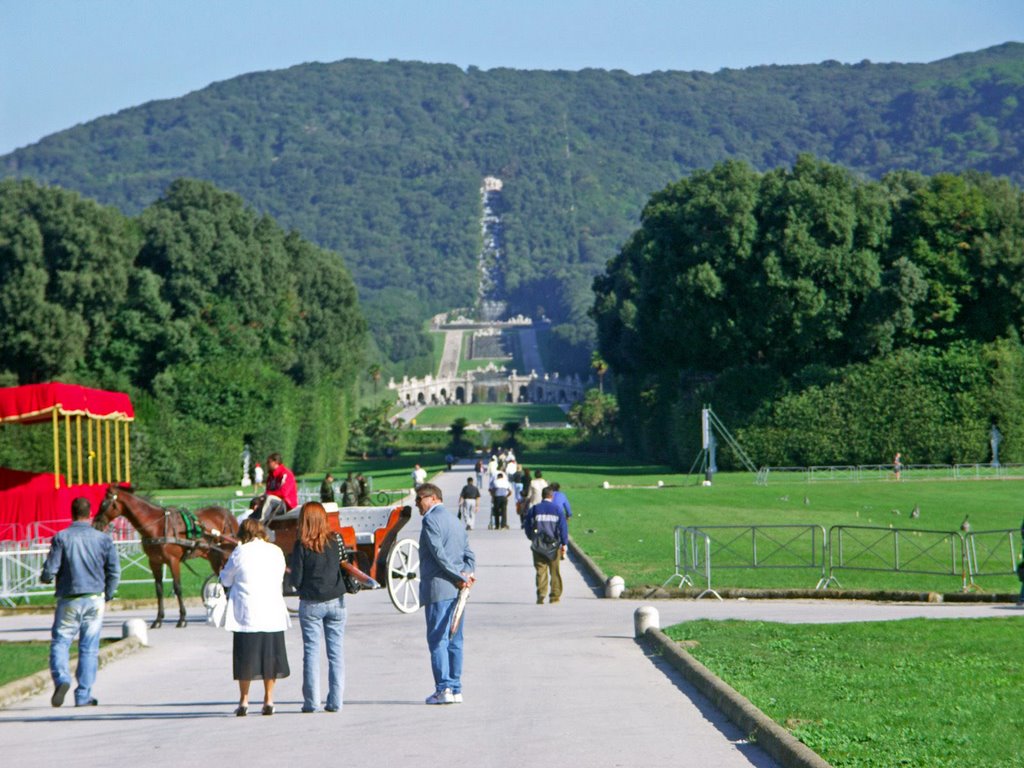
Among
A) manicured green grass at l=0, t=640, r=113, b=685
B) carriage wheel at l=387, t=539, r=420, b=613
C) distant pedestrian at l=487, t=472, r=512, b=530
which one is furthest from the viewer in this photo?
distant pedestrian at l=487, t=472, r=512, b=530

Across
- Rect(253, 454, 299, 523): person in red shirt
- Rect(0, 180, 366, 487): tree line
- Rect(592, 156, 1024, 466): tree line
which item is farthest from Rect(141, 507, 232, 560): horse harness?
Rect(592, 156, 1024, 466): tree line

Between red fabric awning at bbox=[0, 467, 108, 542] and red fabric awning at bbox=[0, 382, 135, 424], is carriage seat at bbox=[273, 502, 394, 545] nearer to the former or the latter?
red fabric awning at bbox=[0, 382, 135, 424]

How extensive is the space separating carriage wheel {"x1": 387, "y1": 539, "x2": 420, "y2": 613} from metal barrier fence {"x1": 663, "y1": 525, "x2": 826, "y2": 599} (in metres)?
4.23

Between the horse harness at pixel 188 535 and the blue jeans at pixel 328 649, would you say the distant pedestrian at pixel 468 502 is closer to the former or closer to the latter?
the horse harness at pixel 188 535

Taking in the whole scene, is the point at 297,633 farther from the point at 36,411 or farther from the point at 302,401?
the point at 302,401

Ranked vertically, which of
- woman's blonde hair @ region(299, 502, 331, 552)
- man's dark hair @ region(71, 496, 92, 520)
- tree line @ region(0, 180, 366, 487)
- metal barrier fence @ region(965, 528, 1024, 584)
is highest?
tree line @ region(0, 180, 366, 487)

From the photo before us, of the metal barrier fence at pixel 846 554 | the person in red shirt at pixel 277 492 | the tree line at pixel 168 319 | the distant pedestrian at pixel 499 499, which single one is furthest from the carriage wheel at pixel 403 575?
the tree line at pixel 168 319

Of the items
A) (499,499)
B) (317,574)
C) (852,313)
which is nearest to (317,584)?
(317,574)

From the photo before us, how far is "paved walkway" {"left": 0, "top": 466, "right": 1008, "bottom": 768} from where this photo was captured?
445 inches

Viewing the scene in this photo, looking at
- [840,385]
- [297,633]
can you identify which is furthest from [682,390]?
[297,633]

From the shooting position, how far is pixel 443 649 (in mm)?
13648

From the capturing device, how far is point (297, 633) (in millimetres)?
20156

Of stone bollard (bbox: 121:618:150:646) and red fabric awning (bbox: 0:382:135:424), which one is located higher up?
red fabric awning (bbox: 0:382:135:424)

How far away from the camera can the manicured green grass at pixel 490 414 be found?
542 ft
